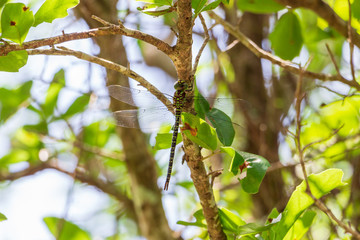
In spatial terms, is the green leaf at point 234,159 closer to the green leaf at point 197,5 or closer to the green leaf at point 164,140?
the green leaf at point 164,140

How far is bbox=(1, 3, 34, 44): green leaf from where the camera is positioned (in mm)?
966

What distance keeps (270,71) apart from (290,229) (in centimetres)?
136

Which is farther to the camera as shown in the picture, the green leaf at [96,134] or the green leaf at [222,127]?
the green leaf at [96,134]

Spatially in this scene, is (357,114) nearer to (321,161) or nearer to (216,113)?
(321,161)

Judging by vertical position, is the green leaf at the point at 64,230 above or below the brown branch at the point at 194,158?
below

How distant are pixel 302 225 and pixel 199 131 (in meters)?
0.35

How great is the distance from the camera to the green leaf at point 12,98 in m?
1.86

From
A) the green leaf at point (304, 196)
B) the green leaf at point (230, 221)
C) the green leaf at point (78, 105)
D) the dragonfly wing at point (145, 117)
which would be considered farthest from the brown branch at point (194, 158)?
the green leaf at point (78, 105)

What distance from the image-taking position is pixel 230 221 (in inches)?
41.1

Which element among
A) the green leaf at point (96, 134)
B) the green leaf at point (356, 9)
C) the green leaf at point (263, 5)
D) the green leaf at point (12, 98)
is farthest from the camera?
the green leaf at point (96, 134)

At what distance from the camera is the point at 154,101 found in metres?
1.58

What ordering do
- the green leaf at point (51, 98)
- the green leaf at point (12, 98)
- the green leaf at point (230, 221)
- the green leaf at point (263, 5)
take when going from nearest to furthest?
the green leaf at point (230, 221)
the green leaf at point (263, 5)
the green leaf at point (12, 98)
the green leaf at point (51, 98)

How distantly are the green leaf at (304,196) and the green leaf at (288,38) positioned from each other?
2.27 feet

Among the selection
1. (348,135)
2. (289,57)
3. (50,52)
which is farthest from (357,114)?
(50,52)
